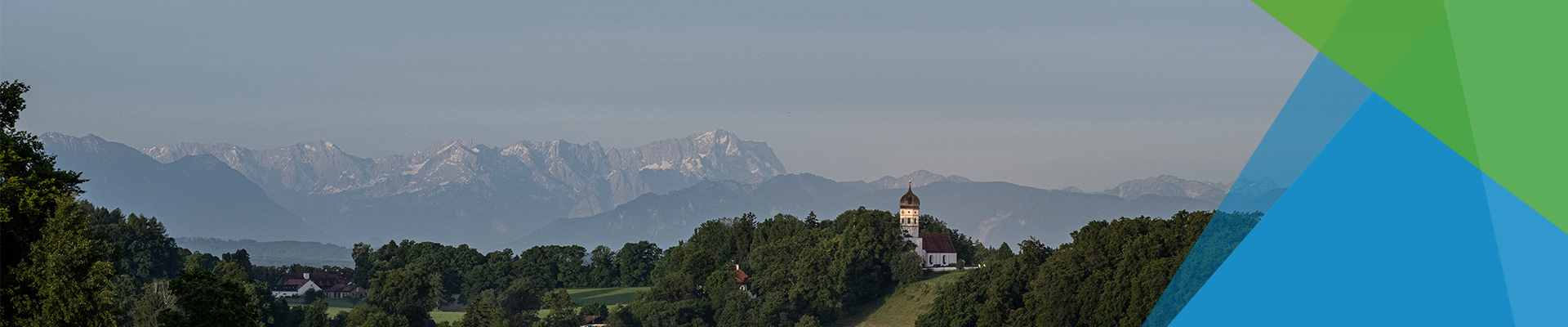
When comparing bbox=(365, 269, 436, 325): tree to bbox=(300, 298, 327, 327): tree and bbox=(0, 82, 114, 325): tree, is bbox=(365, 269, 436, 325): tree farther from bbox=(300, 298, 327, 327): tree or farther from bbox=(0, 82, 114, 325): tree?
bbox=(0, 82, 114, 325): tree

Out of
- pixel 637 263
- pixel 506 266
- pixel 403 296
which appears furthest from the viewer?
pixel 637 263

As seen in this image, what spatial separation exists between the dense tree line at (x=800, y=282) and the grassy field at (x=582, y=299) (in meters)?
6.79

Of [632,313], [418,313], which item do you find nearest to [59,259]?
[418,313]

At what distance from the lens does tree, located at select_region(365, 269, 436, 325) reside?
9038 centimetres

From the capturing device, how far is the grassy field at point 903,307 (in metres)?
88.8

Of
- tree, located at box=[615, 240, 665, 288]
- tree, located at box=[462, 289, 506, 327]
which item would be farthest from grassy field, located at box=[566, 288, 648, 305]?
tree, located at box=[462, 289, 506, 327]

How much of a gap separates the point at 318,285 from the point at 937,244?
60.5m

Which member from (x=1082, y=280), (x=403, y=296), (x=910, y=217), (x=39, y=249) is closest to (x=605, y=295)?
(x=403, y=296)

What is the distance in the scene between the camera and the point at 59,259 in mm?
25203

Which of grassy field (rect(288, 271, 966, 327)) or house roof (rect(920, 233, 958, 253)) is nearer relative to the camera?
grassy field (rect(288, 271, 966, 327))

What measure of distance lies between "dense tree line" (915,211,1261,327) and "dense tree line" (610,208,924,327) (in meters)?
14.3

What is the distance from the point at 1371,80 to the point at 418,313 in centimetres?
7889

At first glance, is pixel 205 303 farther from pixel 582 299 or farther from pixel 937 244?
pixel 582 299

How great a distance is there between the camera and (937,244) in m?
102
